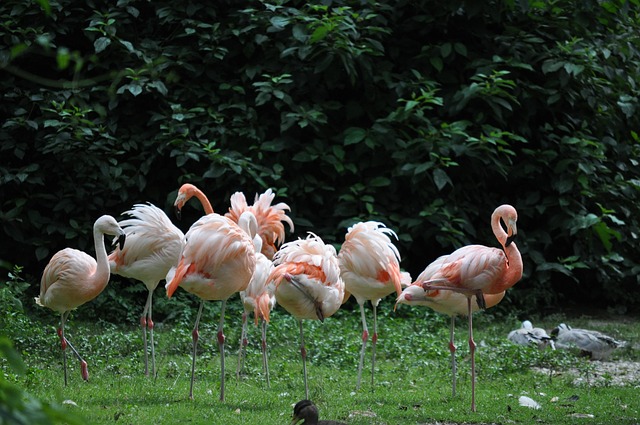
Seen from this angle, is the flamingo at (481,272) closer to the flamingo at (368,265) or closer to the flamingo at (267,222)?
the flamingo at (368,265)

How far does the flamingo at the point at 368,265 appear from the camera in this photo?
7.25 meters

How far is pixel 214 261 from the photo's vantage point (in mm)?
6262

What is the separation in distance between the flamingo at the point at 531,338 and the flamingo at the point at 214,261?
3.95 metres

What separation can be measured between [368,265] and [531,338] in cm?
282

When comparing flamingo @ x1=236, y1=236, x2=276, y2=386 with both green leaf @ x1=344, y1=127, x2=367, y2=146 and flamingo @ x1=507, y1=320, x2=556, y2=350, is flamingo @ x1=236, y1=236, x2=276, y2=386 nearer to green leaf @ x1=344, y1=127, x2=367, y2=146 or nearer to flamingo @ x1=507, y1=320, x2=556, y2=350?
flamingo @ x1=507, y1=320, x2=556, y2=350

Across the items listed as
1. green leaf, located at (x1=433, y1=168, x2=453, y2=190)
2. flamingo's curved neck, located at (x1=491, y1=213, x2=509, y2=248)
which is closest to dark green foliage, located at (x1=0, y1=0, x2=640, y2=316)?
green leaf, located at (x1=433, y1=168, x2=453, y2=190)

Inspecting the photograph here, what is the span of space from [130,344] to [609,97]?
25.5 feet

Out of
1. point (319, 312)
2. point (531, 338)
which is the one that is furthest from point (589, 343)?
point (319, 312)

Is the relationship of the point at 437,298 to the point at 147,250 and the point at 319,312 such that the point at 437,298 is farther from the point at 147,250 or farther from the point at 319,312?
the point at 147,250

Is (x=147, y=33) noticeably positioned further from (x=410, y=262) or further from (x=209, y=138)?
(x=410, y=262)

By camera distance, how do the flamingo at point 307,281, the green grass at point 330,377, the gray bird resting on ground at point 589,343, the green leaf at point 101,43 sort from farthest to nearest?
1. the green leaf at point 101,43
2. the gray bird resting on ground at point 589,343
3. the flamingo at point 307,281
4. the green grass at point 330,377

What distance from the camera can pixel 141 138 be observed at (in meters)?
11.0

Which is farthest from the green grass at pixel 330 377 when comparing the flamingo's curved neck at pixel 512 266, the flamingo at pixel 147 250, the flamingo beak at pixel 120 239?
the flamingo beak at pixel 120 239

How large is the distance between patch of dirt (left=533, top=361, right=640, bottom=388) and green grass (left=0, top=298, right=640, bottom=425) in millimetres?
41
